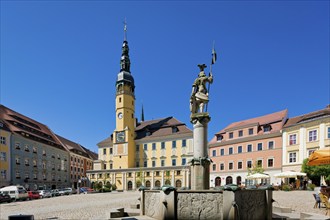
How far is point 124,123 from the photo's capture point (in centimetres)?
6125

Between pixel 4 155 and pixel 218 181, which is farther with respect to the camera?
pixel 218 181

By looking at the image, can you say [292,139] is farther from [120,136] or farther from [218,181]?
[120,136]

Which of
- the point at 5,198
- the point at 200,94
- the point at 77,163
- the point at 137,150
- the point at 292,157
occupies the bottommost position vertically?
the point at 77,163

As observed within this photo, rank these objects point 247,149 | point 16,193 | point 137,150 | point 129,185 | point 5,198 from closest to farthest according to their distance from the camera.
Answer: point 5,198 < point 16,193 < point 247,149 < point 129,185 < point 137,150

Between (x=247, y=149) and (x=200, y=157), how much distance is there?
34917 millimetres

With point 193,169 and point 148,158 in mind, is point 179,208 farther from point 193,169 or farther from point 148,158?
point 148,158

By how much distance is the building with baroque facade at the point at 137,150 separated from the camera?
55.9m

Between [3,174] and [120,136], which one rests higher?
[120,136]

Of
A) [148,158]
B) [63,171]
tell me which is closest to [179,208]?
[148,158]

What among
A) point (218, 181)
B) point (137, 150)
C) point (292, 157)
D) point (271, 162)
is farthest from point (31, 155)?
point (292, 157)

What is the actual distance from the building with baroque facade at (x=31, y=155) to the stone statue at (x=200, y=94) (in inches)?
1551

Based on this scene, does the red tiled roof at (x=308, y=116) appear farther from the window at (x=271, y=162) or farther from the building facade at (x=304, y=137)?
the window at (x=271, y=162)

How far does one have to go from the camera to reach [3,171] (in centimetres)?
3956

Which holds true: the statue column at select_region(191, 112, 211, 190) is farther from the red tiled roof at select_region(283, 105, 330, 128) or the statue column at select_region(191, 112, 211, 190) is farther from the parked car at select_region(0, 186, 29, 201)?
the red tiled roof at select_region(283, 105, 330, 128)
